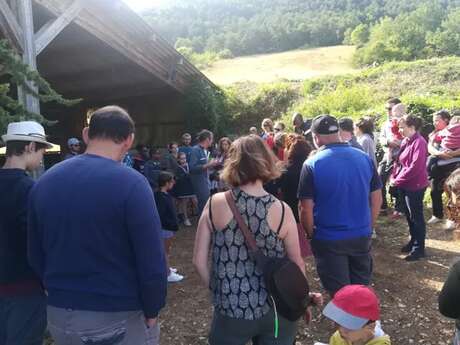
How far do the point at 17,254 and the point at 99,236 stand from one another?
90cm

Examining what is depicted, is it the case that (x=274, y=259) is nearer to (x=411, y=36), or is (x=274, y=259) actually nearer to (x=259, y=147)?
(x=259, y=147)

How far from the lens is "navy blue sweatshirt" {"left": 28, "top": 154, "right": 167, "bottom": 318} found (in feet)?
5.98

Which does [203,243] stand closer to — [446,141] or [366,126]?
[366,126]

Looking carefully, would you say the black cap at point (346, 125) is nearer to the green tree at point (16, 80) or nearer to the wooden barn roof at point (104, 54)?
the green tree at point (16, 80)

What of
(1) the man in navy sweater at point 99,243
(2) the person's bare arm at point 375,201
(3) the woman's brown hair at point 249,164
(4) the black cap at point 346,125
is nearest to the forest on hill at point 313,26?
(4) the black cap at point 346,125

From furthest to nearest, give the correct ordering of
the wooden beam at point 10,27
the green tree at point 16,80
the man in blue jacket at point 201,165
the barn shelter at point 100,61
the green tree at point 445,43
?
the green tree at point 445,43, the man in blue jacket at point 201,165, the barn shelter at point 100,61, the wooden beam at point 10,27, the green tree at point 16,80

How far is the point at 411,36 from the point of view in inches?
1690

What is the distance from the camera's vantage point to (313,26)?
221 feet

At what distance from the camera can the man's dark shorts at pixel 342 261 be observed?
10.3 feet

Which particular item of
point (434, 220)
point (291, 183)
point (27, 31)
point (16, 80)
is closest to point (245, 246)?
point (291, 183)

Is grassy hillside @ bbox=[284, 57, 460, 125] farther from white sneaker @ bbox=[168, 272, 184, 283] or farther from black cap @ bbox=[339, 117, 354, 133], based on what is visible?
white sneaker @ bbox=[168, 272, 184, 283]

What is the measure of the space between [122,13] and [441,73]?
1406 centimetres

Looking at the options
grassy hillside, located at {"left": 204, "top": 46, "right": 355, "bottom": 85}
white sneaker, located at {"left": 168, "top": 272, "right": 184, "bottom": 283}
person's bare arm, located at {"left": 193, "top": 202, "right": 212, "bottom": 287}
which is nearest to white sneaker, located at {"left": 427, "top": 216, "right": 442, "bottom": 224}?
white sneaker, located at {"left": 168, "top": 272, "right": 184, "bottom": 283}

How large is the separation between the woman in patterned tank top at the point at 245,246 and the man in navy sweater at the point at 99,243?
39 cm
